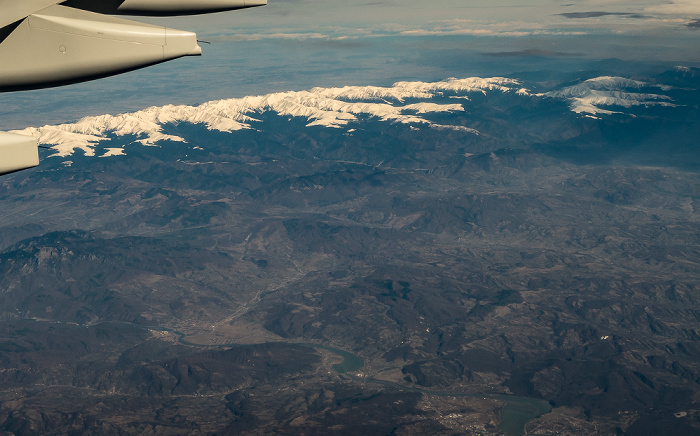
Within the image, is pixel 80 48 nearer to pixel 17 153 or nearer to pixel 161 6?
pixel 161 6

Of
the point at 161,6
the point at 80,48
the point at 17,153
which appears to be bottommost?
the point at 17,153

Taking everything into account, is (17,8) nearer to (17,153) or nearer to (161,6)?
(161,6)

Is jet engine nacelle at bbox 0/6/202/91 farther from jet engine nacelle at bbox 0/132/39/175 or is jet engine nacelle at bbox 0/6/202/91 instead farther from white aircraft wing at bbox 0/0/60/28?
jet engine nacelle at bbox 0/132/39/175

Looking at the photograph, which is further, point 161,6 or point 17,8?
point 161,6

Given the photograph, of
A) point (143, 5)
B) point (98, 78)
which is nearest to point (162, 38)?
point (143, 5)

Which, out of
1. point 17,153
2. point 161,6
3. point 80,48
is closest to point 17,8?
point 80,48

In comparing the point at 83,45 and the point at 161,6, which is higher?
the point at 161,6

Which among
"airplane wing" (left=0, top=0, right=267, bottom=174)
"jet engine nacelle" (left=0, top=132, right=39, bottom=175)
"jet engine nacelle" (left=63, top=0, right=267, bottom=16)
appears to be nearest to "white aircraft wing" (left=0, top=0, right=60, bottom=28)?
"airplane wing" (left=0, top=0, right=267, bottom=174)
